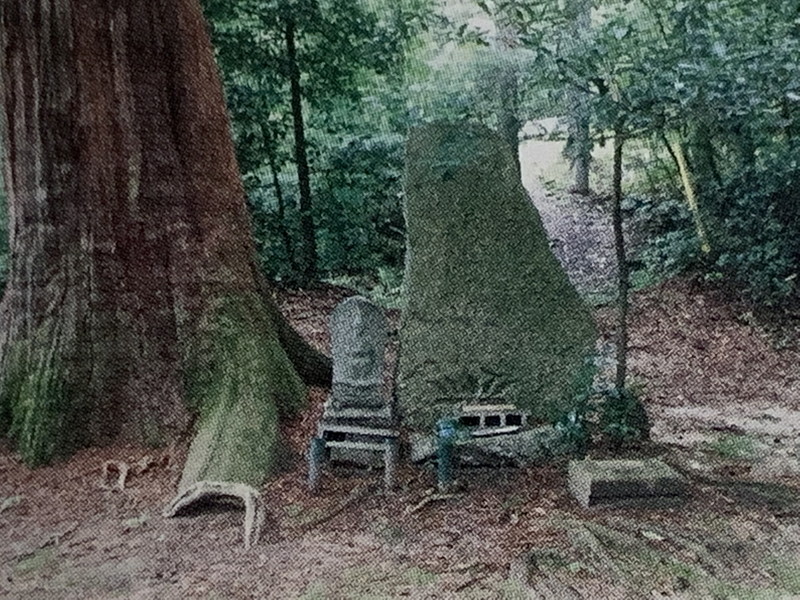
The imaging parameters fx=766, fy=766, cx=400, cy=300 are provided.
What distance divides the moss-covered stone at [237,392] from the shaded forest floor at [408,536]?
0.51 ft

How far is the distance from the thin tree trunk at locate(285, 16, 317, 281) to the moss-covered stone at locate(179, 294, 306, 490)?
4.62 metres

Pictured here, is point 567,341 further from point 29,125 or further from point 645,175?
point 645,175

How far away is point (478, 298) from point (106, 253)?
2.30 m

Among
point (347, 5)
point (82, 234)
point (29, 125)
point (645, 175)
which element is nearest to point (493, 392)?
point (82, 234)

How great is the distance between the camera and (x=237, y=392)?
4.55 m

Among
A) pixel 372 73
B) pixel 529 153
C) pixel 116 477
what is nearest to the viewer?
pixel 116 477

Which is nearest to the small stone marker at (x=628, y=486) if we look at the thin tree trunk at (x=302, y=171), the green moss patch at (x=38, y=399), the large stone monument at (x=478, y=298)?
the large stone monument at (x=478, y=298)

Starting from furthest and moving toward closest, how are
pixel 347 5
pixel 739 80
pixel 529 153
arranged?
pixel 529 153 < pixel 347 5 < pixel 739 80

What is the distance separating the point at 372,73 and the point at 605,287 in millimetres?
3985

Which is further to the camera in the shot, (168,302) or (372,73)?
(372,73)

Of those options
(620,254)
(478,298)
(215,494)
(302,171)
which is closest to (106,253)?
(215,494)

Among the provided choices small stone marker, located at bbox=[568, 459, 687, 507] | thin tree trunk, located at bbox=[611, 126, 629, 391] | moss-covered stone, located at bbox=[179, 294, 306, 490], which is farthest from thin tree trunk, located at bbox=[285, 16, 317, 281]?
small stone marker, located at bbox=[568, 459, 687, 507]

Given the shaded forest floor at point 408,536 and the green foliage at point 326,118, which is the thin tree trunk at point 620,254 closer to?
the shaded forest floor at point 408,536

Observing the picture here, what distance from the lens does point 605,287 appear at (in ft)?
32.2
